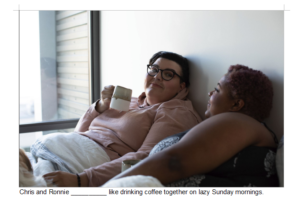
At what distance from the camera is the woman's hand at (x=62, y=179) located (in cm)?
119

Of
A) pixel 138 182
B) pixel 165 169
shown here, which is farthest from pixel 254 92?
pixel 138 182

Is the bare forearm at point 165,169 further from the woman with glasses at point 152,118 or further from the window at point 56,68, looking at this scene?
the window at point 56,68

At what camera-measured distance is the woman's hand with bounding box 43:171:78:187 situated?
3.91 ft

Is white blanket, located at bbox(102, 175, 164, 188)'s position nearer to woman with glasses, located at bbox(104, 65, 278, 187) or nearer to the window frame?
woman with glasses, located at bbox(104, 65, 278, 187)

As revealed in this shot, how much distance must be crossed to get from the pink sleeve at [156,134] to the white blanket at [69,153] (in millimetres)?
155

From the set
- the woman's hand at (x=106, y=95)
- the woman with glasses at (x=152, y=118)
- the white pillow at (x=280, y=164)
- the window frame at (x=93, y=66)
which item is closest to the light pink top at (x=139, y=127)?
the woman with glasses at (x=152, y=118)

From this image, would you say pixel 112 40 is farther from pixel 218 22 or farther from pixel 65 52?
pixel 218 22

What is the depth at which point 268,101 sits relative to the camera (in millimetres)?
1165

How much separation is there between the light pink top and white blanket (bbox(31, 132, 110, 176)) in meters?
0.08

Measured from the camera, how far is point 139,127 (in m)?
1.61

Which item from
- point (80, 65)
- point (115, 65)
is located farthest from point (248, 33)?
point (80, 65)

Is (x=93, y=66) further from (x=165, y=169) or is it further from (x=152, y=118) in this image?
(x=165, y=169)

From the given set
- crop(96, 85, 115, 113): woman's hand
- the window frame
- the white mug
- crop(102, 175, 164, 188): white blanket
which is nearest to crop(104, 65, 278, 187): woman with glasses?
crop(102, 175, 164, 188): white blanket
